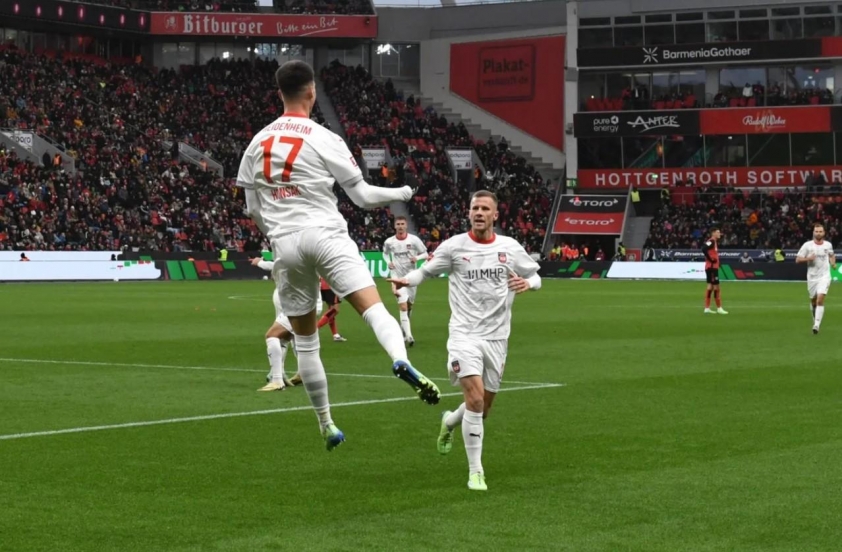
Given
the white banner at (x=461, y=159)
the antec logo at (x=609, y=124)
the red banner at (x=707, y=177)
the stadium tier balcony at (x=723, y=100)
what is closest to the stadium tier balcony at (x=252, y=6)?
the white banner at (x=461, y=159)

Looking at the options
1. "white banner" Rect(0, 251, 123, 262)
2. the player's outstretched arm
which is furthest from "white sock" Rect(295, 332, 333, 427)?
"white banner" Rect(0, 251, 123, 262)

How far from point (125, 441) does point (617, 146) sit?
64738mm

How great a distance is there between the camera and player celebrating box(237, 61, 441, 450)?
8797mm

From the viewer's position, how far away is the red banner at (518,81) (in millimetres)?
78000

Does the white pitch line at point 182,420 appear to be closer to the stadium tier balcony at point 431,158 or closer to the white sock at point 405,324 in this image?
the white sock at point 405,324

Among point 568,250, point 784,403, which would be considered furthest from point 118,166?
point 784,403

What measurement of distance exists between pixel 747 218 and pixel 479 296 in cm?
6076

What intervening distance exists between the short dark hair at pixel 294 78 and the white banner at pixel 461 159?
66470 mm

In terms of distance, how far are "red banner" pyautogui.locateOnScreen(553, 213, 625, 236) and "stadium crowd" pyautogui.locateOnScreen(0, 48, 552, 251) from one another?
1353mm

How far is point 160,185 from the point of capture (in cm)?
6228

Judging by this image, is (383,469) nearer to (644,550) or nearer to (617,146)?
(644,550)

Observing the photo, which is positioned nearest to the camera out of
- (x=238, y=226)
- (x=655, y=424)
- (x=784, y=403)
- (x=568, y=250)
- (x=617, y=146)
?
(x=655, y=424)

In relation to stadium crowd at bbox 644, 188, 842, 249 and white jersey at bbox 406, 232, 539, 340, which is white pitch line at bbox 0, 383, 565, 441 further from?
stadium crowd at bbox 644, 188, 842, 249

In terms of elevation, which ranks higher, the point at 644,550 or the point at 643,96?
the point at 643,96
